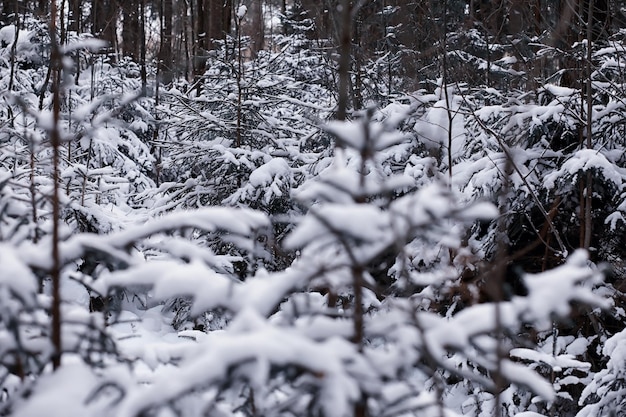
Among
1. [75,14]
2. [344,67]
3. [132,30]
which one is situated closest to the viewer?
[344,67]

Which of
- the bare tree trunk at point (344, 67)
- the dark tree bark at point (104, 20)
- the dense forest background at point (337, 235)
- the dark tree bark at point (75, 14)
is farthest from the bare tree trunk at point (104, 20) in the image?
the bare tree trunk at point (344, 67)

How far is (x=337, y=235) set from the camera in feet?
3.76

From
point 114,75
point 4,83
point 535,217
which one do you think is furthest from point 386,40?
point 114,75

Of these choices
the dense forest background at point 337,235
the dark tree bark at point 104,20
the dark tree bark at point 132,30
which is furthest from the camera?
the dark tree bark at point 132,30

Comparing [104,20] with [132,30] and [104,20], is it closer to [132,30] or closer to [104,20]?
[104,20]

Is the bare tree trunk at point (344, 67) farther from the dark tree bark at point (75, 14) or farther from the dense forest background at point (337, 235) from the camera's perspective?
the dark tree bark at point (75, 14)

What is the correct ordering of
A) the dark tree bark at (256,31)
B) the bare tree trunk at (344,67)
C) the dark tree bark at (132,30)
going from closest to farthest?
the bare tree trunk at (344,67), the dark tree bark at (256,31), the dark tree bark at (132,30)

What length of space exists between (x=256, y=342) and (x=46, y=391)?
477 millimetres

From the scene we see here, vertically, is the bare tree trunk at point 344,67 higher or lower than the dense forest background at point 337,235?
higher

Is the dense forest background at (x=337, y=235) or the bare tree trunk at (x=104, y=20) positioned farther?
the bare tree trunk at (x=104, y=20)

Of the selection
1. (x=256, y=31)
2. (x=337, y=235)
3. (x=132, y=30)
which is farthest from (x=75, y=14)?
(x=337, y=235)

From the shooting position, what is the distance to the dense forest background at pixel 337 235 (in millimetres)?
1220

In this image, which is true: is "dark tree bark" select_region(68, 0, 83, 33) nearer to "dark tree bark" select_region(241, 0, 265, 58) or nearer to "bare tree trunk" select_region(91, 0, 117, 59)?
"bare tree trunk" select_region(91, 0, 117, 59)

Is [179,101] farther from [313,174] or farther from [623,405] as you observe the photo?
[623,405]
